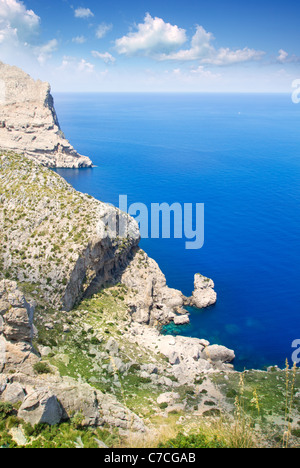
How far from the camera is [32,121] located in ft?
469

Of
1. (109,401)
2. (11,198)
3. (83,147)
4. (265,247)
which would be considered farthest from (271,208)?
(83,147)

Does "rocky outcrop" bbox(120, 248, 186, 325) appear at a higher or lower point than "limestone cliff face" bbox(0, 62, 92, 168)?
lower

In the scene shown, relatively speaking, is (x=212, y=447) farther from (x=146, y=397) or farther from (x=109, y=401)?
(x=146, y=397)

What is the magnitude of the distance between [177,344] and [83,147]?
146 m

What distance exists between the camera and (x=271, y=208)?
350 ft

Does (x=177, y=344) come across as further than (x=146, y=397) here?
Yes

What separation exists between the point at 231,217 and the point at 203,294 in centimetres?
4537

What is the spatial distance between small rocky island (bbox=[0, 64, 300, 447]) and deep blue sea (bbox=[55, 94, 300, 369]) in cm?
551

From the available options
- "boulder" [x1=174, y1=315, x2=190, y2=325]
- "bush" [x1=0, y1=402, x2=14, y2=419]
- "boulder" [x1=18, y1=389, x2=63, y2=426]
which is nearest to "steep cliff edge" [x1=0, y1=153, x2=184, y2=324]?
"boulder" [x1=174, y1=315, x2=190, y2=325]

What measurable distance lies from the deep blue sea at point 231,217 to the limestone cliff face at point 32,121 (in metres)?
11.7

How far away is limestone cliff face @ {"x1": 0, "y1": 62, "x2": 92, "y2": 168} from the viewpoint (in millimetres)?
140875

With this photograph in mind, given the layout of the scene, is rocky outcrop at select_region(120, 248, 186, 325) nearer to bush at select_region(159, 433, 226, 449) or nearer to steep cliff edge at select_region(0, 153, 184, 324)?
steep cliff edge at select_region(0, 153, 184, 324)

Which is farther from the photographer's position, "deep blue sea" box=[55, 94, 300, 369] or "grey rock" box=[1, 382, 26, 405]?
"deep blue sea" box=[55, 94, 300, 369]

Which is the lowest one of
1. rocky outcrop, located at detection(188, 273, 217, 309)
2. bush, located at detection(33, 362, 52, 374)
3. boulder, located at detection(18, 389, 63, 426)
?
boulder, located at detection(18, 389, 63, 426)
